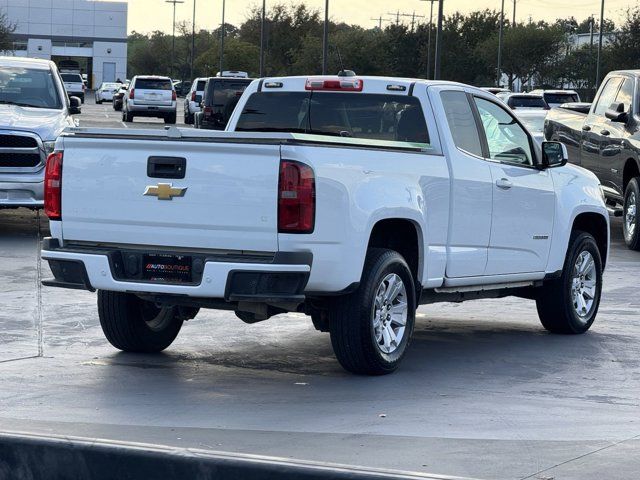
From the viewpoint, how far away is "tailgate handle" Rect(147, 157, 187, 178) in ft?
26.9

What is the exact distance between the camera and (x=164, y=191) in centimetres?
A: 823

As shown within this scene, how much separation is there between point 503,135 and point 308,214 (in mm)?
2990

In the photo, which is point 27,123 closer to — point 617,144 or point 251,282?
point 617,144

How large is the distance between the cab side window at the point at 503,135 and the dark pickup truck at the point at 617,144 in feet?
22.2

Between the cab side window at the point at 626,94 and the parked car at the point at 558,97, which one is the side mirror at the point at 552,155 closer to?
the cab side window at the point at 626,94

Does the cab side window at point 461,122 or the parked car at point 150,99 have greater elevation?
the parked car at point 150,99

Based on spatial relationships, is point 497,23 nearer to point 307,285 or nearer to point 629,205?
point 629,205

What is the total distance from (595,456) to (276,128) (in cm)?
420

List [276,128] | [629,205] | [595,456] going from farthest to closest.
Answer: [629,205] → [276,128] → [595,456]

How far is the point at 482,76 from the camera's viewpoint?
310ft

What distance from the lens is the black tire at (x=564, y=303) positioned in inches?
429

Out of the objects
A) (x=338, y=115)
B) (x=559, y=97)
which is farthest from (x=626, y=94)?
(x=559, y=97)

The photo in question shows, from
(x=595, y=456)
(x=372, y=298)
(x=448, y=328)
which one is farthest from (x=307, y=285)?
(x=448, y=328)

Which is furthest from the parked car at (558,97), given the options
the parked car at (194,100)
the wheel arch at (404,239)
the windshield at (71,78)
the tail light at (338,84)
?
the windshield at (71,78)
